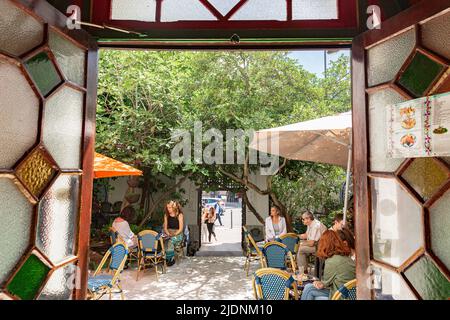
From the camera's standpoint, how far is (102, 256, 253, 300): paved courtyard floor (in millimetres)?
5637

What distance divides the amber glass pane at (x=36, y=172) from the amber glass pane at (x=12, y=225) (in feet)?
0.23

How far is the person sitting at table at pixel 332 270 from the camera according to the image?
10.9ft

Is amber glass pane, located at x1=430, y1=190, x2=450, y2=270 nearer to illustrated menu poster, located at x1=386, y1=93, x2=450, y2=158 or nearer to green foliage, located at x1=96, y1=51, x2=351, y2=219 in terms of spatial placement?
illustrated menu poster, located at x1=386, y1=93, x2=450, y2=158

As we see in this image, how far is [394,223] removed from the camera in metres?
1.92

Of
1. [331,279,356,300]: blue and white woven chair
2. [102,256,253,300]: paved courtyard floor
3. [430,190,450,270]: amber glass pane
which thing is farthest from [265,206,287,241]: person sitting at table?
[430,190,450,270]: amber glass pane

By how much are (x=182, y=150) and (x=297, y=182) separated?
417cm

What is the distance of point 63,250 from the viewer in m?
2.04

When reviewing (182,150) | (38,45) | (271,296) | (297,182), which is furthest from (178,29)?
(297,182)

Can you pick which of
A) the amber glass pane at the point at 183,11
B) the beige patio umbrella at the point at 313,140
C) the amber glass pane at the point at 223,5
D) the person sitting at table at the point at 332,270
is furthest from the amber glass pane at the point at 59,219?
the beige patio umbrella at the point at 313,140

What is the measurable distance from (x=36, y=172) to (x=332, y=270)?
2987 millimetres

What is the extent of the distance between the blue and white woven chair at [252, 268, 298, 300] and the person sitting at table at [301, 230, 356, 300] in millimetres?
260

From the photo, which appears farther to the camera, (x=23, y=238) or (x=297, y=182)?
(x=297, y=182)

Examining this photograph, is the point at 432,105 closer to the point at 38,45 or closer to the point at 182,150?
the point at 38,45

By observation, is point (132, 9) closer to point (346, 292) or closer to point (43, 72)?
point (43, 72)
